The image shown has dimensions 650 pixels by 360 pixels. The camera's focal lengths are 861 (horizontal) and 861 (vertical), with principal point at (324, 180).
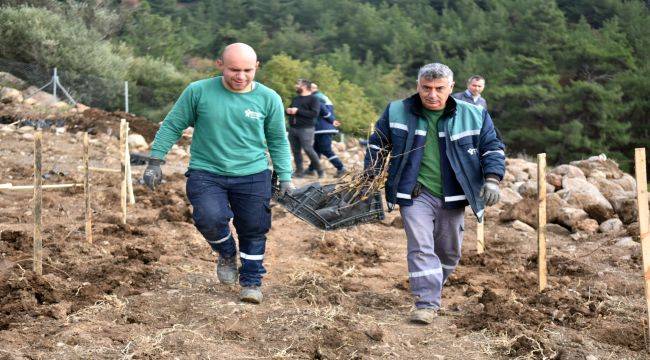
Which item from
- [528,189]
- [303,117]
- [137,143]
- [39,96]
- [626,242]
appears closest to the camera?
[626,242]

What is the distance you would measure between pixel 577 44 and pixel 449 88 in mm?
34293

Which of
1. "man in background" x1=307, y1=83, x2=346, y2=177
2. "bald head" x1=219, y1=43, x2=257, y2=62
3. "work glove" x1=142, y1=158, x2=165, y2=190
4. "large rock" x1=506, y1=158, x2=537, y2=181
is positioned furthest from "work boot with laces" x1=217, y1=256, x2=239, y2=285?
"large rock" x1=506, y1=158, x2=537, y2=181

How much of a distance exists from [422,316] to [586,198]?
734 centimetres

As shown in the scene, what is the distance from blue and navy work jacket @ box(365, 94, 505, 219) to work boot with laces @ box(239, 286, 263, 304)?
44.3 inches

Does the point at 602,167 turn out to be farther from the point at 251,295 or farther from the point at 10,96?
the point at 10,96

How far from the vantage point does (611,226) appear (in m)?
10.6

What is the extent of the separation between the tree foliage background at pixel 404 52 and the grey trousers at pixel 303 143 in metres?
12.5

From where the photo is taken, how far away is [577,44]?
38031 mm

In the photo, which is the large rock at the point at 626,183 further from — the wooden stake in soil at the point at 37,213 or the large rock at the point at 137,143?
the wooden stake in soil at the point at 37,213

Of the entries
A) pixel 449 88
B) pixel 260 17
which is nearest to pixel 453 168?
pixel 449 88

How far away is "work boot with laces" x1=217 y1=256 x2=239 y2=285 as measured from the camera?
626 centimetres

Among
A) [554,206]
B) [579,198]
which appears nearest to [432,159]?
[554,206]

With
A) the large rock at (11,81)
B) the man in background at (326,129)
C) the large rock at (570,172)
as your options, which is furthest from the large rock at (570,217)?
the large rock at (11,81)

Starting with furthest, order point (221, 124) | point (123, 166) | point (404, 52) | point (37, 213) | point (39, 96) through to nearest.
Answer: point (404, 52)
point (39, 96)
point (123, 166)
point (37, 213)
point (221, 124)
